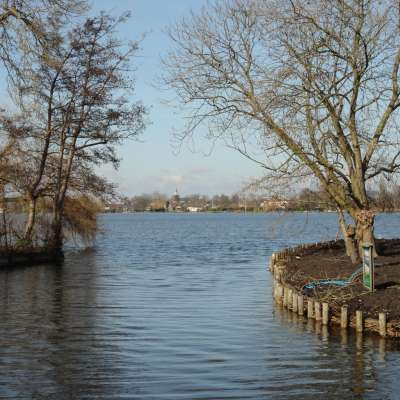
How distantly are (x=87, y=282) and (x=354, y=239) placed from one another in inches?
437

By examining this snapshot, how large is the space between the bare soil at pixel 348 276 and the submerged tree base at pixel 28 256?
14294 mm

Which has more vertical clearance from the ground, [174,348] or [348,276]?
[348,276]

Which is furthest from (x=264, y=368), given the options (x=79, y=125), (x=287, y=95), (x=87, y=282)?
(x=79, y=125)

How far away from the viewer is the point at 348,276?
21812mm

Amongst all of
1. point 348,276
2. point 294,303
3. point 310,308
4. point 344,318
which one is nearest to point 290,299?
point 294,303

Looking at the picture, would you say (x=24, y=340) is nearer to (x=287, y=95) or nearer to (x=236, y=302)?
(x=236, y=302)

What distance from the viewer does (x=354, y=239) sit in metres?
27.2

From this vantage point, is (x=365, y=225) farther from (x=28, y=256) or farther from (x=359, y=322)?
(x=28, y=256)

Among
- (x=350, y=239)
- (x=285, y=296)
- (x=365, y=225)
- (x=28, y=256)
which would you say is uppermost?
(x=365, y=225)

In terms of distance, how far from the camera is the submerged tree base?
1390 inches

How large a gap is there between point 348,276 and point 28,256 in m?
20.7

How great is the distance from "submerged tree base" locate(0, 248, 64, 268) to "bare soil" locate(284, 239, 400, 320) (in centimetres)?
1429

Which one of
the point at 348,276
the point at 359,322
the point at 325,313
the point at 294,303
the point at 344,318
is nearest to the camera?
the point at 359,322

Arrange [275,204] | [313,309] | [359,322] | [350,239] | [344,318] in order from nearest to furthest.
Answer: [359,322]
[344,318]
[313,309]
[275,204]
[350,239]
